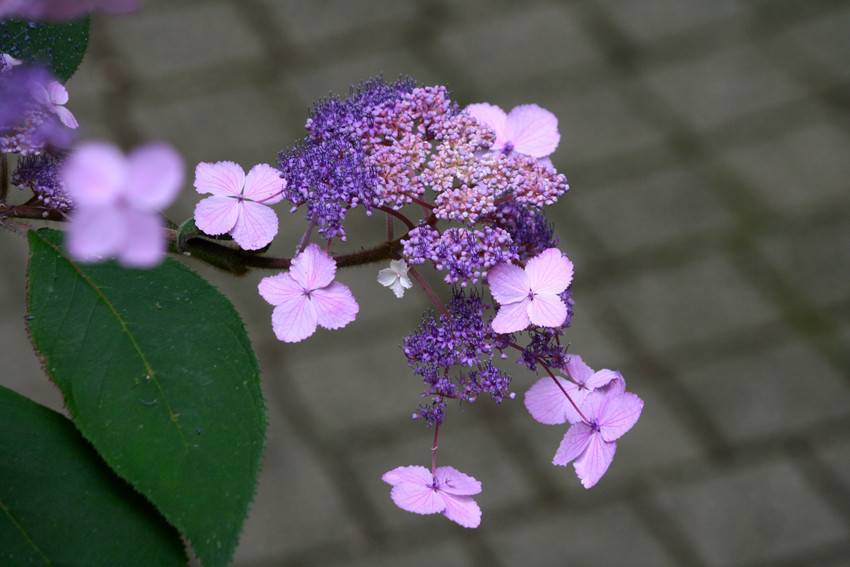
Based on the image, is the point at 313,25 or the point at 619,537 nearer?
the point at 619,537

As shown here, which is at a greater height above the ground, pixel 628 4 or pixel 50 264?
pixel 628 4

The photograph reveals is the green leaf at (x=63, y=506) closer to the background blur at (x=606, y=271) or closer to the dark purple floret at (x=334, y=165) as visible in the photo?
the dark purple floret at (x=334, y=165)

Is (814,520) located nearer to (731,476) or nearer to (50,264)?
(731,476)

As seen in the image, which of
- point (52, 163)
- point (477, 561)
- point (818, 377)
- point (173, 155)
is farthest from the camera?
point (818, 377)

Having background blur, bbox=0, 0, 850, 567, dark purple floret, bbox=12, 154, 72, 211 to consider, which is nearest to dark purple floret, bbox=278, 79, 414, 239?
dark purple floret, bbox=12, 154, 72, 211

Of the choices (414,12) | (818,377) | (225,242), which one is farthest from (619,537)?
(225,242)

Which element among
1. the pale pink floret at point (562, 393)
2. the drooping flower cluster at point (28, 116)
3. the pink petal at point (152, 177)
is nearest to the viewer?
the pink petal at point (152, 177)

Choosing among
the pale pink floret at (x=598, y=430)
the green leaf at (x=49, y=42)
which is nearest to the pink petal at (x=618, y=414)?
the pale pink floret at (x=598, y=430)
